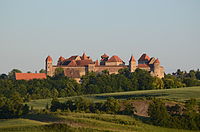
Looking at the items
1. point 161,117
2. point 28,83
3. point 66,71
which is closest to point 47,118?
point 161,117

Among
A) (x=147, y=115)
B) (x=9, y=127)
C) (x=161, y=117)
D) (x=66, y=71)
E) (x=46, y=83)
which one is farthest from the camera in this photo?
(x=66, y=71)

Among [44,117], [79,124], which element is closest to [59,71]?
[44,117]

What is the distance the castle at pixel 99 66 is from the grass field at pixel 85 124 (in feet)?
265

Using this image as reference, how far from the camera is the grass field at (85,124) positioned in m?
49.2

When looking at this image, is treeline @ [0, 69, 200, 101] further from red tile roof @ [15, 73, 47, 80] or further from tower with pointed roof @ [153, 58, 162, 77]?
tower with pointed roof @ [153, 58, 162, 77]

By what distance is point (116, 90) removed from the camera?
362ft

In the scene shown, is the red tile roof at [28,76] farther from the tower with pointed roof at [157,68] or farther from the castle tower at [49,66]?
the tower with pointed roof at [157,68]

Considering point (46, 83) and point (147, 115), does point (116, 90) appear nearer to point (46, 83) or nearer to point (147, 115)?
point (46, 83)

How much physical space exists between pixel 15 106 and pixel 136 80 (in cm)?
5190

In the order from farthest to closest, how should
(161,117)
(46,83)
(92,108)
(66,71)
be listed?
(66,71) < (46,83) < (92,108) < (161,117)

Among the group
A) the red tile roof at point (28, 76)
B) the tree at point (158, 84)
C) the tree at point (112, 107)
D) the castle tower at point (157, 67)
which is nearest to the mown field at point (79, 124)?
the tree at point (112, 107)

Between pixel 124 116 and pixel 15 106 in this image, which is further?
pixel 15 106

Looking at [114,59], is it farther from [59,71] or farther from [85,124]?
[85,124]

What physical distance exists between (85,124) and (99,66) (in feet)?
309
